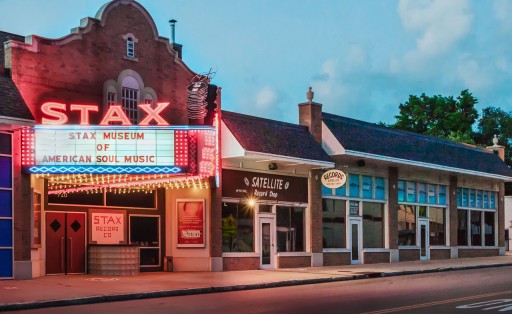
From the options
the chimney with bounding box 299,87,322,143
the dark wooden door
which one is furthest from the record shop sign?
the dark wooden door

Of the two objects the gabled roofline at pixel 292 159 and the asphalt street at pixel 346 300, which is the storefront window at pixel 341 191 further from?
the asphalt street at pixel 346 300

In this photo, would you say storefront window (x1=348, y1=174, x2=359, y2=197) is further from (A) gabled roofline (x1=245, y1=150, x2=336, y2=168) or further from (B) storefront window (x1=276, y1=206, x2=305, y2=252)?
(B) storefront window (x1=276, y1=206, x2=305, y2=252)

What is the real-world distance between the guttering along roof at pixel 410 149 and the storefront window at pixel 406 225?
2.60 metres

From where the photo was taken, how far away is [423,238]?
4138 cm

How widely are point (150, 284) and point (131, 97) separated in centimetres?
732

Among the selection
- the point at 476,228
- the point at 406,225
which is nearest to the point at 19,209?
the point at 406,225

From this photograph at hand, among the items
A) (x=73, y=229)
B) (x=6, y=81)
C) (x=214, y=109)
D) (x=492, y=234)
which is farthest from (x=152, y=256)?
(x=492, y=234)

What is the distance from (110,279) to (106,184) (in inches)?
158

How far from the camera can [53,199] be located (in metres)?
26.9

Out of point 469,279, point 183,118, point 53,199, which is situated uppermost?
point 183,118

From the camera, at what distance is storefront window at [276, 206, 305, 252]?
3275 centimetres

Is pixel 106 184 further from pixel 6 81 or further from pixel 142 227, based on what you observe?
pixel 6 81

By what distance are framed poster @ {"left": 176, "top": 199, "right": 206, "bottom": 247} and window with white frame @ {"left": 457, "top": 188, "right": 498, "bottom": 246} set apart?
20.0m

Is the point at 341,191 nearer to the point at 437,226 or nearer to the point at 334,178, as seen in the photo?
the point at 334,178
